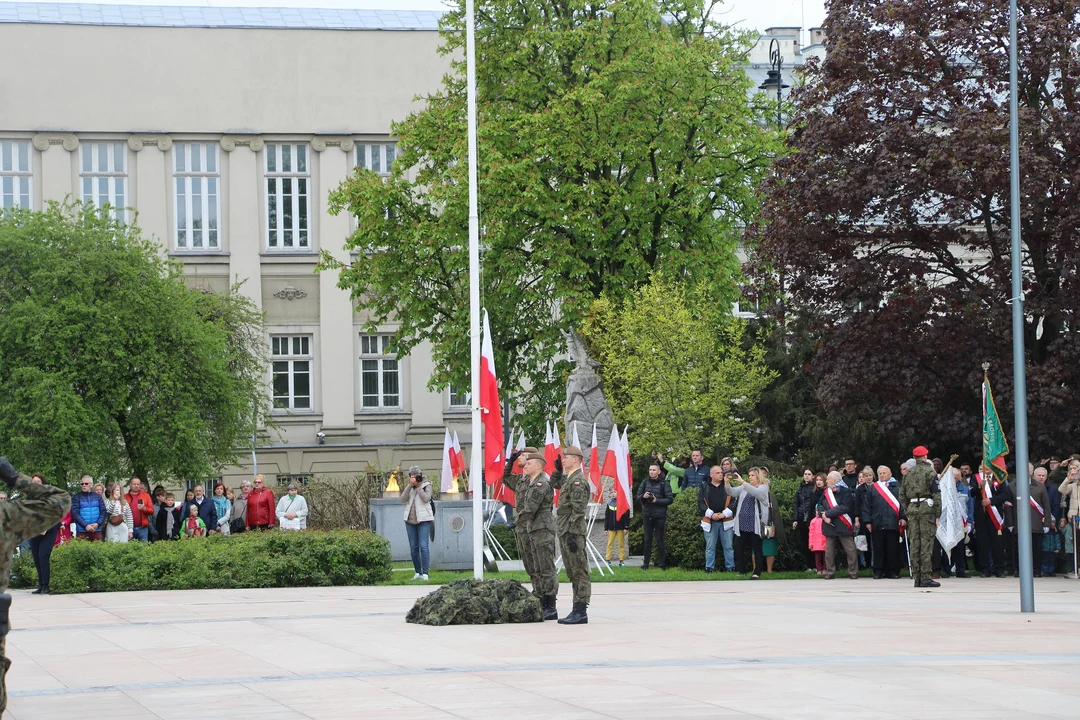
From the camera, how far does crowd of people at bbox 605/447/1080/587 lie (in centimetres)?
2453

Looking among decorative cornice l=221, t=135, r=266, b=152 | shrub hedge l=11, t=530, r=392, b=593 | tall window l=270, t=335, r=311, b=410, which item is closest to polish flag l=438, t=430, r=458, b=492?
shrub hedge l=11, t=530, r=392, b=593

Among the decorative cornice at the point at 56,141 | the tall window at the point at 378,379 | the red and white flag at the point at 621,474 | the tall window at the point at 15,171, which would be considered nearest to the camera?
the red and white flag at the point at 621,474

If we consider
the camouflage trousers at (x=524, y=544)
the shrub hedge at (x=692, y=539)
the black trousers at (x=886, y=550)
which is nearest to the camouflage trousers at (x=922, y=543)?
the black trousers at (x=886, y=550)

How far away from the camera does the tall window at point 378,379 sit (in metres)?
49.1

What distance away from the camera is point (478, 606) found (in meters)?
16.3

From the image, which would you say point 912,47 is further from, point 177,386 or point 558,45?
point 177,386

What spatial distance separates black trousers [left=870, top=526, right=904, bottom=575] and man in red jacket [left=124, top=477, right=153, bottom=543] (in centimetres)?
1218

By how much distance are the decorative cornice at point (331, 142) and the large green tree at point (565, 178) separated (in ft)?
38.7

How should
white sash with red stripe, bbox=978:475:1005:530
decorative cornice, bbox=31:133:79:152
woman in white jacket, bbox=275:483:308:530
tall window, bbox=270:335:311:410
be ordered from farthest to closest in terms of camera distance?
1. tall window, bbox=270:335:311:410
2. decorative cornice, bbox=31:133:79:152
3. woman in white jacket, bbox=275:483:308:530
4. white sash with red stripe, bbox=978:475:1005:530

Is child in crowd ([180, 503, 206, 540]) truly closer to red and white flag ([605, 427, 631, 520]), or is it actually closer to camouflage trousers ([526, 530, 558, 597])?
red and white flag ([605, 427, 631, 520])

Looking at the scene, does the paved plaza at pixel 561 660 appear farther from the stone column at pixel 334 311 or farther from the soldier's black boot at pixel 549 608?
the stone column at pixel 334 311

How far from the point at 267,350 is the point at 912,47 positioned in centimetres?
2319

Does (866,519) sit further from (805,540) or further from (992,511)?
(992,511)

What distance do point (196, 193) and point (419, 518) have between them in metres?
27.0
